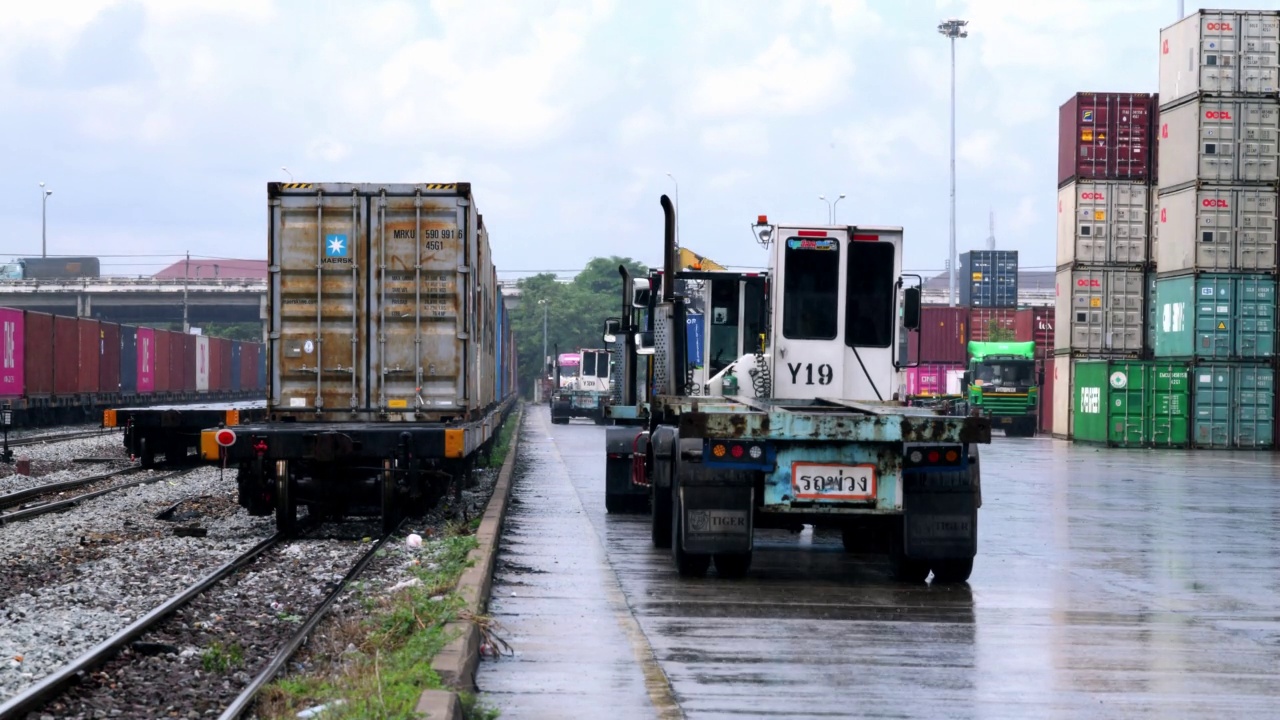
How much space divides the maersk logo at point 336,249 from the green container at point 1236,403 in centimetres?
2861

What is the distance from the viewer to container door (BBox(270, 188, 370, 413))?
15102 mm

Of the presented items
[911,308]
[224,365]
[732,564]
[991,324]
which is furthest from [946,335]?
[732,564]

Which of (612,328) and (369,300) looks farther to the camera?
(612,328)

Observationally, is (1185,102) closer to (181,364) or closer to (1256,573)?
(1256,573)

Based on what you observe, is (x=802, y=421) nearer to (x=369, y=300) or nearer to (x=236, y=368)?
(x=369, y=300)

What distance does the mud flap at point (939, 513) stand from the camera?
10.7m

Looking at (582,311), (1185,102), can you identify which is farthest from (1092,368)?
(582,311)

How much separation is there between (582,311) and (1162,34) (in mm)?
76139

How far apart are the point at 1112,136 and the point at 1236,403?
8.49 m

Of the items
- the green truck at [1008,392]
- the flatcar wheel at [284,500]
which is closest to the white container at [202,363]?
the green truck at [1008,392]

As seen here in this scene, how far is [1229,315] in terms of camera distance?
124 feet

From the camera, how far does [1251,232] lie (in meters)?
37.5

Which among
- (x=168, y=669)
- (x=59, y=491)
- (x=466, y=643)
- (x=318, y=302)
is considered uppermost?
(x=318, y=302)

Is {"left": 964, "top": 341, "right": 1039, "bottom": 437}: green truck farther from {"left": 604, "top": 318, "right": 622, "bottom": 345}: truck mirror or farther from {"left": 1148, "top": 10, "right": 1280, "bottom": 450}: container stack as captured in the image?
{"left": 604, "top": 318, "right": 622, "bottom": 345}: truck mirror
